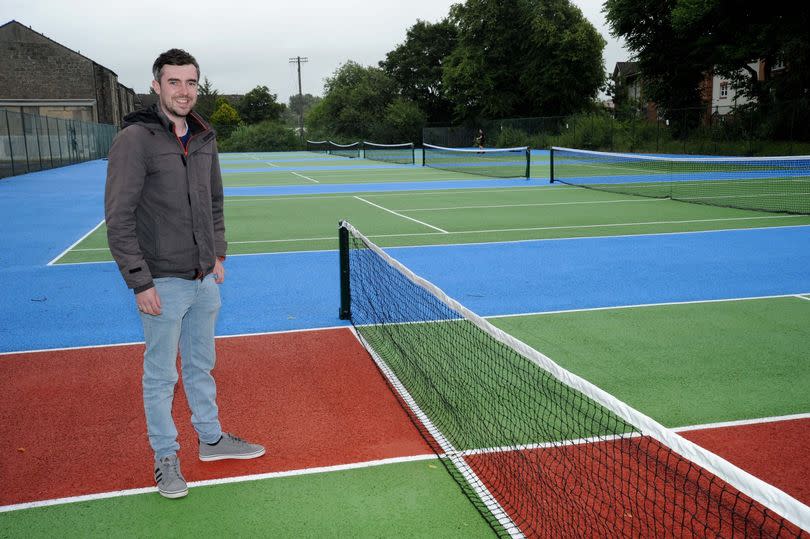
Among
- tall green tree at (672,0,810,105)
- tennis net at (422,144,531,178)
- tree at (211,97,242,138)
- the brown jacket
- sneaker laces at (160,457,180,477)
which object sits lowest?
sneaker laces at (160,457,180,477)

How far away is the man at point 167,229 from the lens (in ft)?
12.1

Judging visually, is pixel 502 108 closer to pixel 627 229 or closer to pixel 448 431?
pixel 627 229

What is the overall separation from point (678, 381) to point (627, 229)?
8798mm

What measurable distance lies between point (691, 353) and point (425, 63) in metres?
73.4

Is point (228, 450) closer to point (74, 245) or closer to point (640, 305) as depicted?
point (640, 305)

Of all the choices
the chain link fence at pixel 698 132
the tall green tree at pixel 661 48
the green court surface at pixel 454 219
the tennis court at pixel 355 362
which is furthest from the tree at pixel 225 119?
the tennis court at pixel 355 362

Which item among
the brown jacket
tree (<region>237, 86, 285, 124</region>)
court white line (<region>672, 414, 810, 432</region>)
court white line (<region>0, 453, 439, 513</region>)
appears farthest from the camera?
tree (<region>237, 86, 285, 124</region>)

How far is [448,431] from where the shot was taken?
5.01 m

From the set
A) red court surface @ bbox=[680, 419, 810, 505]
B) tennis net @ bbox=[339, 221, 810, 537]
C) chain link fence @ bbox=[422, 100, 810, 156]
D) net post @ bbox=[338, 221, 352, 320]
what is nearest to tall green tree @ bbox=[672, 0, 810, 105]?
chain link fence @ bbox=[422, 100, 810, 156]

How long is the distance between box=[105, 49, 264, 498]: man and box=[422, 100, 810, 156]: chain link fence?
35.2 meters

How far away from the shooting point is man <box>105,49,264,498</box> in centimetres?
368

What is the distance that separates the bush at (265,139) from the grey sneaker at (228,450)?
209 feet

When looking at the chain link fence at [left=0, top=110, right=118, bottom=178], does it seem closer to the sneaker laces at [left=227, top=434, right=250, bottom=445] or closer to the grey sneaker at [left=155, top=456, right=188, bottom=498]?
the sneaker laces at [left=227, top=434, right=250, bottom=445]

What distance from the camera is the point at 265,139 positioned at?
67.2m
